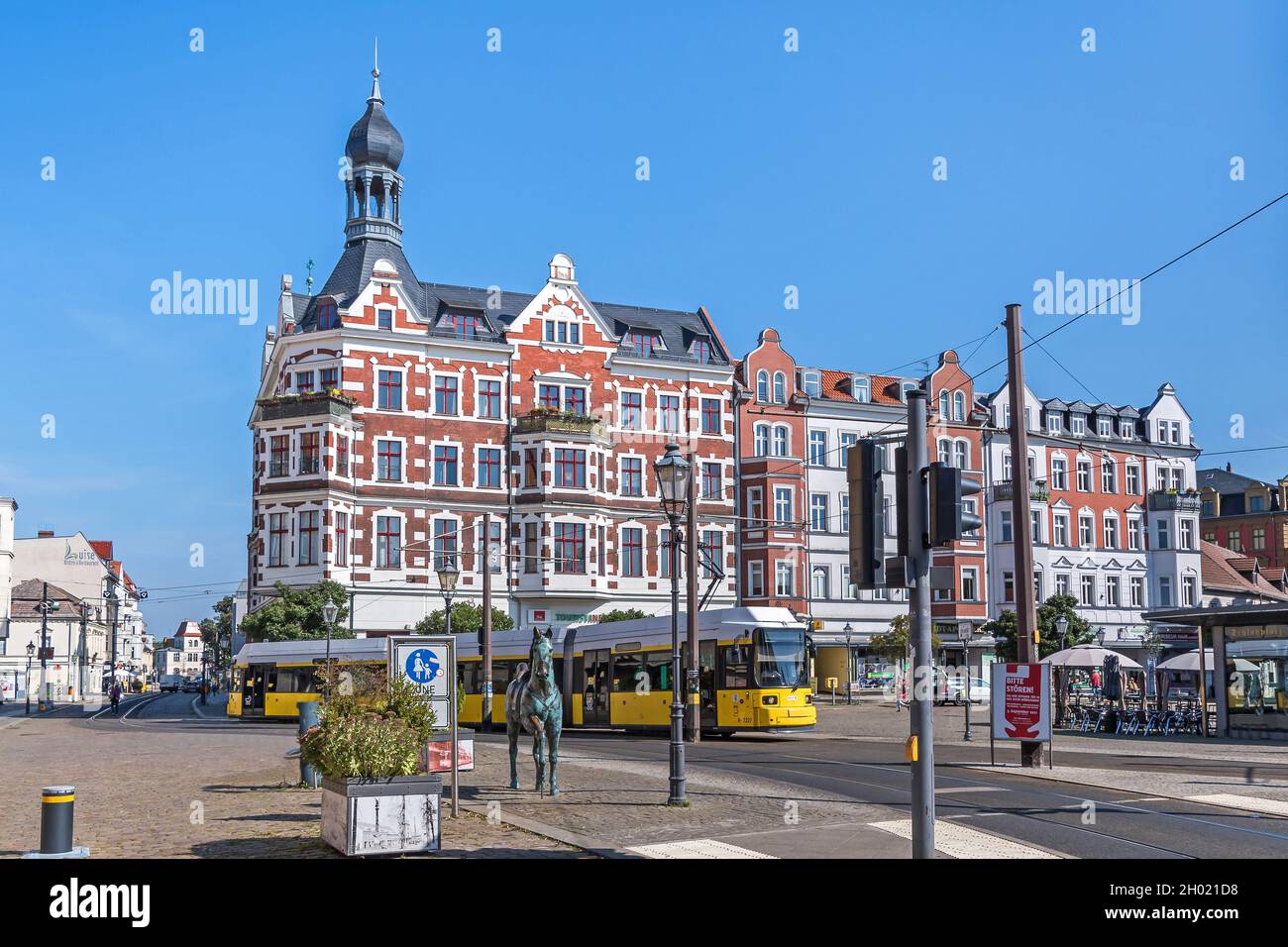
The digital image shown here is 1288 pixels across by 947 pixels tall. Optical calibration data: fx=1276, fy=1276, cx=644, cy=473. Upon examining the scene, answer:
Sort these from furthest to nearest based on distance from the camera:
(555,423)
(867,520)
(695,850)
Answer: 1. (555,423)
2. (695,850)
3. (867,520)

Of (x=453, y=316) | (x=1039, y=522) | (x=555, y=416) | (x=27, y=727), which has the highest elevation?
(x=453, y=316)

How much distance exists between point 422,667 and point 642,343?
47233 mm

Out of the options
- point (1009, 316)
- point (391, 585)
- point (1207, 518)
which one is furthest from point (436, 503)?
point (1207, 518)

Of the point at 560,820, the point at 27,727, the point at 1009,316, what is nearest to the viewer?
the point at 560,820

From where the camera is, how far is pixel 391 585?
54156 mm

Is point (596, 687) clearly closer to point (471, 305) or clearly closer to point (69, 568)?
point (471, 305)

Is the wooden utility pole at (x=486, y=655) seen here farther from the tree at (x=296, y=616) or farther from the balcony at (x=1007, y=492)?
the balcony at (x=1007, y=492)

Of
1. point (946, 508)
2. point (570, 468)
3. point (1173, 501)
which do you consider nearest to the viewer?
point (946, 508)

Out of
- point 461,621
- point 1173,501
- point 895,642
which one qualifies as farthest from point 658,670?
point 1173,501

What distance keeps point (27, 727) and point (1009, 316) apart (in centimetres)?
3979

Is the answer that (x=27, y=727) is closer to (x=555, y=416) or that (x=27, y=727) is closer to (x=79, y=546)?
(x=555, y=416)

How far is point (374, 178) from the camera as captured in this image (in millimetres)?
58719

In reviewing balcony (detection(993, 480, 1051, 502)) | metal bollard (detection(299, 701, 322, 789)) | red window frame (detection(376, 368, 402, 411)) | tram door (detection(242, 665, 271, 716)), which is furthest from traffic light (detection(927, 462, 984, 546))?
balcony (detection(993, 480, 1051, 502))
